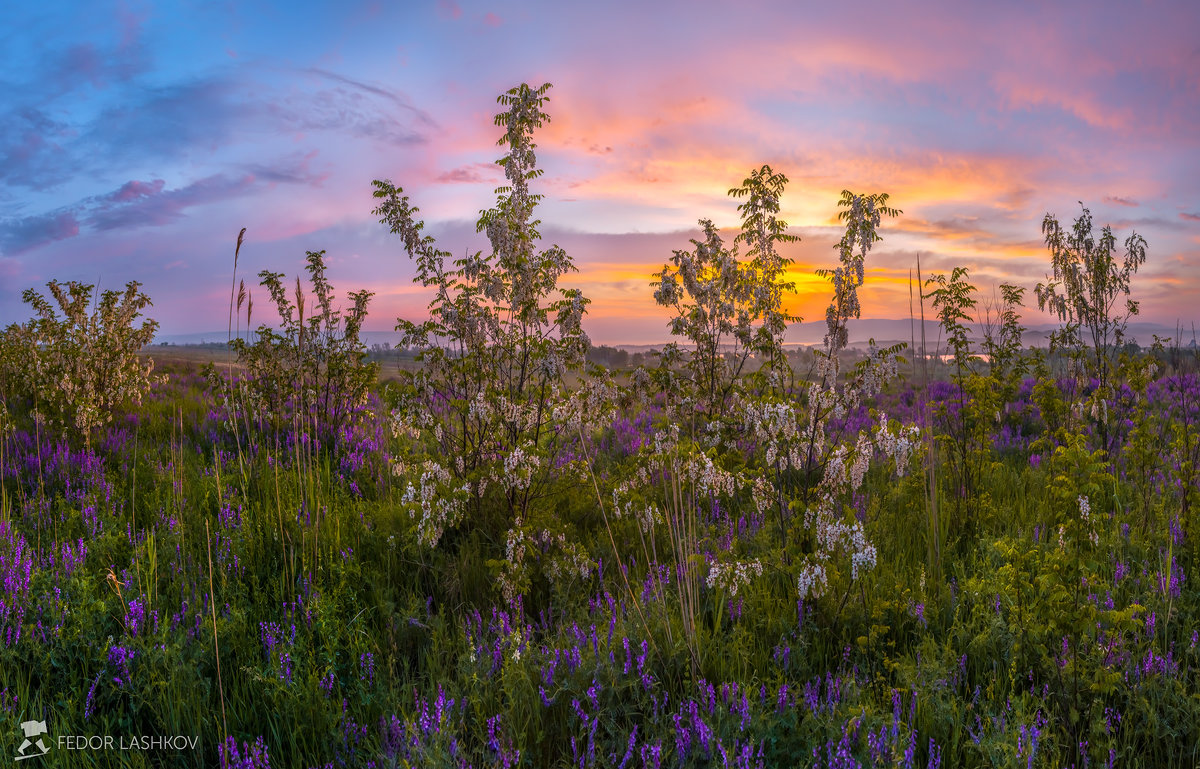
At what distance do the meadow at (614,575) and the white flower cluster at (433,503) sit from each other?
0.04m

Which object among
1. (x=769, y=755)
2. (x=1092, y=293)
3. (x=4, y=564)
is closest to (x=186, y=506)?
(x=4, y=564)

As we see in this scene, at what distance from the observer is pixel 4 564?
441 centimetres

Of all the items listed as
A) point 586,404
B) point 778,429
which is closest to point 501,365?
point 586,404

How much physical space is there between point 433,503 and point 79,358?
8281mm

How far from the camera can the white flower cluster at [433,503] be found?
4.70 metres

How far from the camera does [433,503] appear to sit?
4.85 meters

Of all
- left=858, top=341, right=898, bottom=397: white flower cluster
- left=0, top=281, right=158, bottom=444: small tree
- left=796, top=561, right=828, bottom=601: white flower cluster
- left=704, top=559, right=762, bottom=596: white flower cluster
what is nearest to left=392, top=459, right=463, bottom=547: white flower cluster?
left=704, top=559, right=762, bottom=596: white flower cluster

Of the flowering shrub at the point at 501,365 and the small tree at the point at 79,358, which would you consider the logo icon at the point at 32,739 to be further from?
the small tree at the point at 79,358

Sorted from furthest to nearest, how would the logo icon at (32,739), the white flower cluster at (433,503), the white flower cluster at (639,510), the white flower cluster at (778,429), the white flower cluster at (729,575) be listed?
the white flower cluster at (433,503) < the white flower cluster at (639,510) < the white flower cluster at (778,429) < the white flower cluster at (729,575) < the logo icon at (32,739)

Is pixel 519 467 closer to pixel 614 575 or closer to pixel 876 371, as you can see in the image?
pixel 614 575

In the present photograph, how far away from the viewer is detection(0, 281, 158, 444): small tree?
9.12m

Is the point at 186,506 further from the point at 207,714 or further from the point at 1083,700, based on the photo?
the point at 1083,700

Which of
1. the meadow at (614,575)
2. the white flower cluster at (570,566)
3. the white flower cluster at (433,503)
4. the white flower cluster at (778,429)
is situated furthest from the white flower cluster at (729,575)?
the white flower cluster at (433,503)

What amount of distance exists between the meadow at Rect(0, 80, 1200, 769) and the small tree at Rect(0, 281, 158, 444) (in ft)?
3.39
